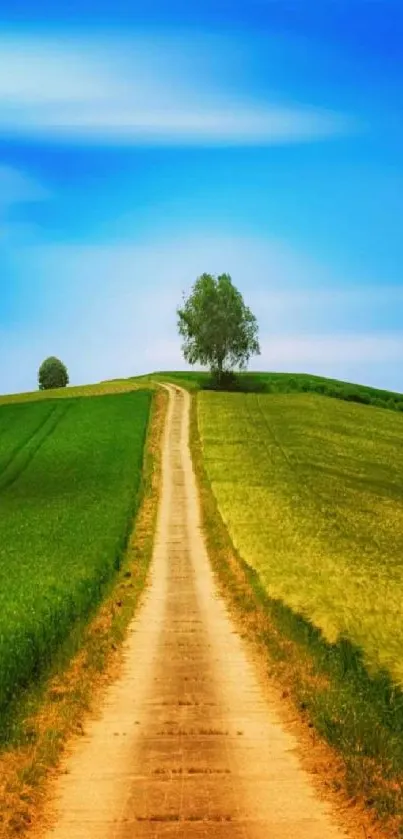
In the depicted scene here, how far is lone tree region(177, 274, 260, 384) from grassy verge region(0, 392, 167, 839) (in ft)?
269

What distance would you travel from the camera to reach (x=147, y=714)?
16312 millimetres

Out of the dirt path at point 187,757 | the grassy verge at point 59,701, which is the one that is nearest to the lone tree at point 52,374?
the grassy verge at point 59,701

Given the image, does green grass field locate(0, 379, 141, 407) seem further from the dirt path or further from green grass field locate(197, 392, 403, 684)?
the dirt path

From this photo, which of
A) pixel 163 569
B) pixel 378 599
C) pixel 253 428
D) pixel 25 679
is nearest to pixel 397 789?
pixel 25 679

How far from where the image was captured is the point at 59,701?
687 inches

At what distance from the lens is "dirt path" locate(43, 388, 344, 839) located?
1129cm

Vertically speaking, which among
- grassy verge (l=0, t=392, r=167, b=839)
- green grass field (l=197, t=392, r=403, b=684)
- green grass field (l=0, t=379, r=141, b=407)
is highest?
green grass field (l=0, t=379, r=141, b=407)

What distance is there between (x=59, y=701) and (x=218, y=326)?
9765 centimetres

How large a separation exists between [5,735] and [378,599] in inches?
453

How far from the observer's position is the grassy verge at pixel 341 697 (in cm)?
1250

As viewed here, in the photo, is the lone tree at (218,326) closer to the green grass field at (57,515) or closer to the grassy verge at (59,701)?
the green grass field at (57,515)

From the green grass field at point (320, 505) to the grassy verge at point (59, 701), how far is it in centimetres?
454

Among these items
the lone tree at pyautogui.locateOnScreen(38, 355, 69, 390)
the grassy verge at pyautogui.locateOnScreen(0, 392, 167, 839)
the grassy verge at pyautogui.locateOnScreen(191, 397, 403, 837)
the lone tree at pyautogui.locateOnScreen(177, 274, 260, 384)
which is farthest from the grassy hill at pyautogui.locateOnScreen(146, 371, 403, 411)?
the grassy verge at pyautogui.locateOnScreen(191, 397, 403, 837)

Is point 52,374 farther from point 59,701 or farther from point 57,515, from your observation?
point 59,701
